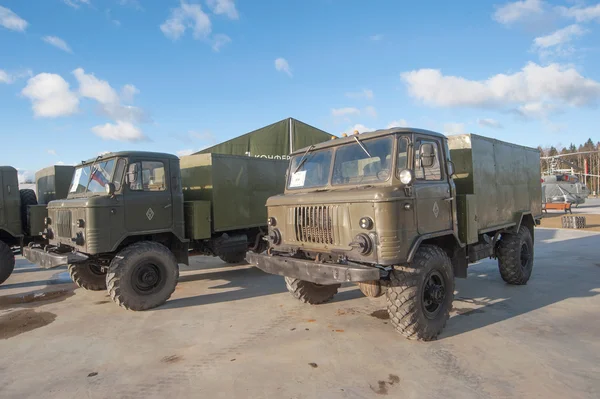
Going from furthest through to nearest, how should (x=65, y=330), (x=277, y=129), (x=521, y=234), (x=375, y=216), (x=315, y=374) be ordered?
(x=277, y=129) < (x=521, y=234) < (x=65, y=330) < (x=375, y=216) < (x=315, y=374)

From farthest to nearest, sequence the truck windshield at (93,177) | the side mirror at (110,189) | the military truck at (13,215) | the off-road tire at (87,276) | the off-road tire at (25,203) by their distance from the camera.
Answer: the off-road tire at (25,203)
the military truck at (13,215)
the off-road tire at (87,276)
the truck windshield at (93,177)
the side mirror at (110,189)

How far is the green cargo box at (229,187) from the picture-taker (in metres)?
7.49

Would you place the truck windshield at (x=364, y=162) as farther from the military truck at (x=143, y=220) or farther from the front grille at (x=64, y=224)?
the front grille at (x=64, y=224)

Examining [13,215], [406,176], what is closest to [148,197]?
[13,215]

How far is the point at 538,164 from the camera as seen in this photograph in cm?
792

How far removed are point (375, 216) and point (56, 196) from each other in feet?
26.7

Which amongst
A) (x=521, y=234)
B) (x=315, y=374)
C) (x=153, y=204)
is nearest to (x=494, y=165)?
(x=521, y=234)

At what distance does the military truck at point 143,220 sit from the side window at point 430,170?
4.06 meters

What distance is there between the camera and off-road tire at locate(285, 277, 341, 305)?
5.74 metres

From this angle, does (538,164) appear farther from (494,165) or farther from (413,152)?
(413,152)

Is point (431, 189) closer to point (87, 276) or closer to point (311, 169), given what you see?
point (311, 169)

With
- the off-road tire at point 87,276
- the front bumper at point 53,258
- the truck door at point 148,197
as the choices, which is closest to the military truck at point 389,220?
the truck door at point 148,197

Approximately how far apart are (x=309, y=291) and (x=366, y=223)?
6.94ft

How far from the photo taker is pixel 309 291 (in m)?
5.81
